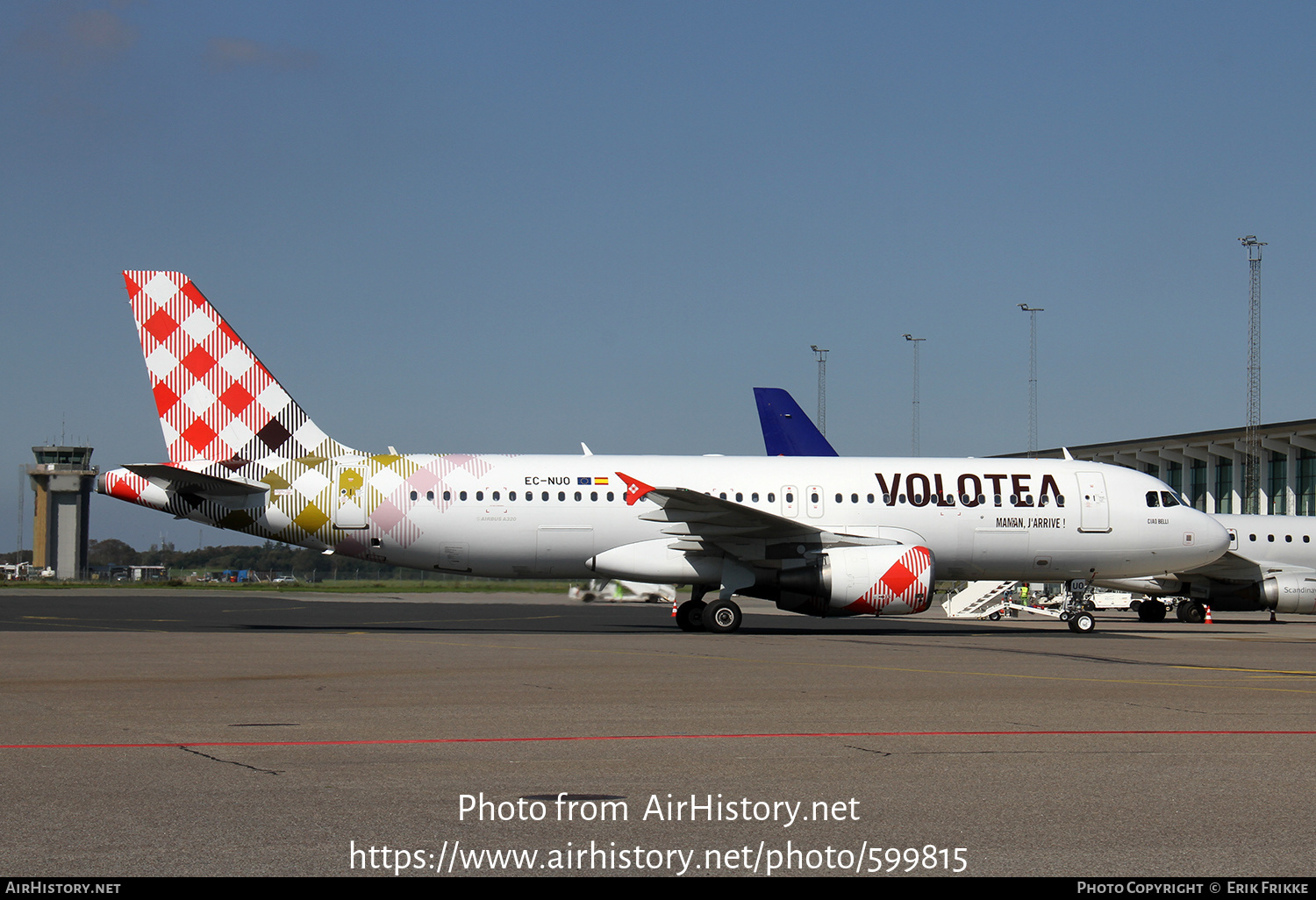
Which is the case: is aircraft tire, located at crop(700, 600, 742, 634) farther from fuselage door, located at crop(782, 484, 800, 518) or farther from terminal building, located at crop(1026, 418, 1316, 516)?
terminal building, located at crop(1026, 418, 1316, 516)

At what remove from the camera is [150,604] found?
39.7 metres

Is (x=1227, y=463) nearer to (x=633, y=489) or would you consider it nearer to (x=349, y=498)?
(x=633, y=489)

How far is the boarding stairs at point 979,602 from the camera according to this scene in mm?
40594

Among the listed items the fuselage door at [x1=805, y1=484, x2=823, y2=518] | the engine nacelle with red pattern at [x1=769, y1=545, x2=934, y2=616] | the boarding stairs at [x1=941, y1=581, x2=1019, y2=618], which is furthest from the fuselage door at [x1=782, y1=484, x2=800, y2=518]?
the boarding stairs at [x1=941, y1=581, x2=1019, y2=618]

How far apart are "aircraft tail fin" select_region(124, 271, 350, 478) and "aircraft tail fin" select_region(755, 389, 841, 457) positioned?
22708 millimetres

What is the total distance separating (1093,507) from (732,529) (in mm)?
8428

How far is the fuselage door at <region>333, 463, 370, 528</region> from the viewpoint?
2519 centimetres

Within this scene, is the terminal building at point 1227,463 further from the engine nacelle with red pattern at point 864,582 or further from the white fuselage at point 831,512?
the engine nacelle with red pattern at point 864,582

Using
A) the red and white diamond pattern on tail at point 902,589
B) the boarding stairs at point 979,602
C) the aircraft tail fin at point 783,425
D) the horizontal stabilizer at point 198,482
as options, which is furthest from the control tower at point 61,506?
the red and white diamond pattern on tail at point 902,589

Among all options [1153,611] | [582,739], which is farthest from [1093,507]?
[582,739]

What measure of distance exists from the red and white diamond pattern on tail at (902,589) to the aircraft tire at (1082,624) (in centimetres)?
428
